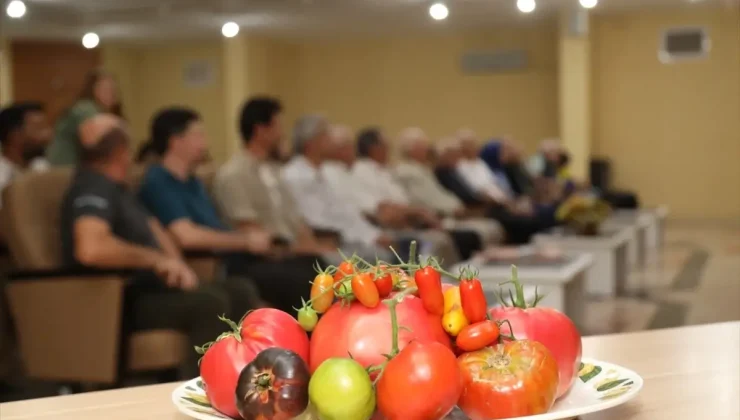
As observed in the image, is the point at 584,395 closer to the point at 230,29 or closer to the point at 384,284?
the point at 384,284

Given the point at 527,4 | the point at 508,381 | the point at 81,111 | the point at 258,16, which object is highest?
the point at 258,16

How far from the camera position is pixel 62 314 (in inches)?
109

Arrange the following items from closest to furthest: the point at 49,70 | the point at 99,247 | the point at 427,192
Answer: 1. the point at 99,247
2. the point at 427,192
3. the point at 49,70

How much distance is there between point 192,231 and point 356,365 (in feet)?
8.61

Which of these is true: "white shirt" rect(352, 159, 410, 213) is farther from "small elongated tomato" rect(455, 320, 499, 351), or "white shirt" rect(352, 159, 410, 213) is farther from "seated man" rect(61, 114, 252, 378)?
"small elongated tomato" rect(455, 320, 499, 351)

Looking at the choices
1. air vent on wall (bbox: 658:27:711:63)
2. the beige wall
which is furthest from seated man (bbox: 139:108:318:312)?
air vent on wall (bbox: 658:27:711:63)

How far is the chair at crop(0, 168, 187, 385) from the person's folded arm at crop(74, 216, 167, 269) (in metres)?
0.03

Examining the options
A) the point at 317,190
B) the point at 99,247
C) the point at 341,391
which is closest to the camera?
the point at 341,391

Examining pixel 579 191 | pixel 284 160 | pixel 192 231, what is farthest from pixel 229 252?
pixel 579 191

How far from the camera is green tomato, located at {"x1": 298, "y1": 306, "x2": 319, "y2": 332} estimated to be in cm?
86

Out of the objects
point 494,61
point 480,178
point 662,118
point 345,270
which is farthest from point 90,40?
point 345,270

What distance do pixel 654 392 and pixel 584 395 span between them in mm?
108

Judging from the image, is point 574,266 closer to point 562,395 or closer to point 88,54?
point 562,395

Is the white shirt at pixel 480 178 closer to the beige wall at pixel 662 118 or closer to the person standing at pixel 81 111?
the person standing at pixel 81 111
